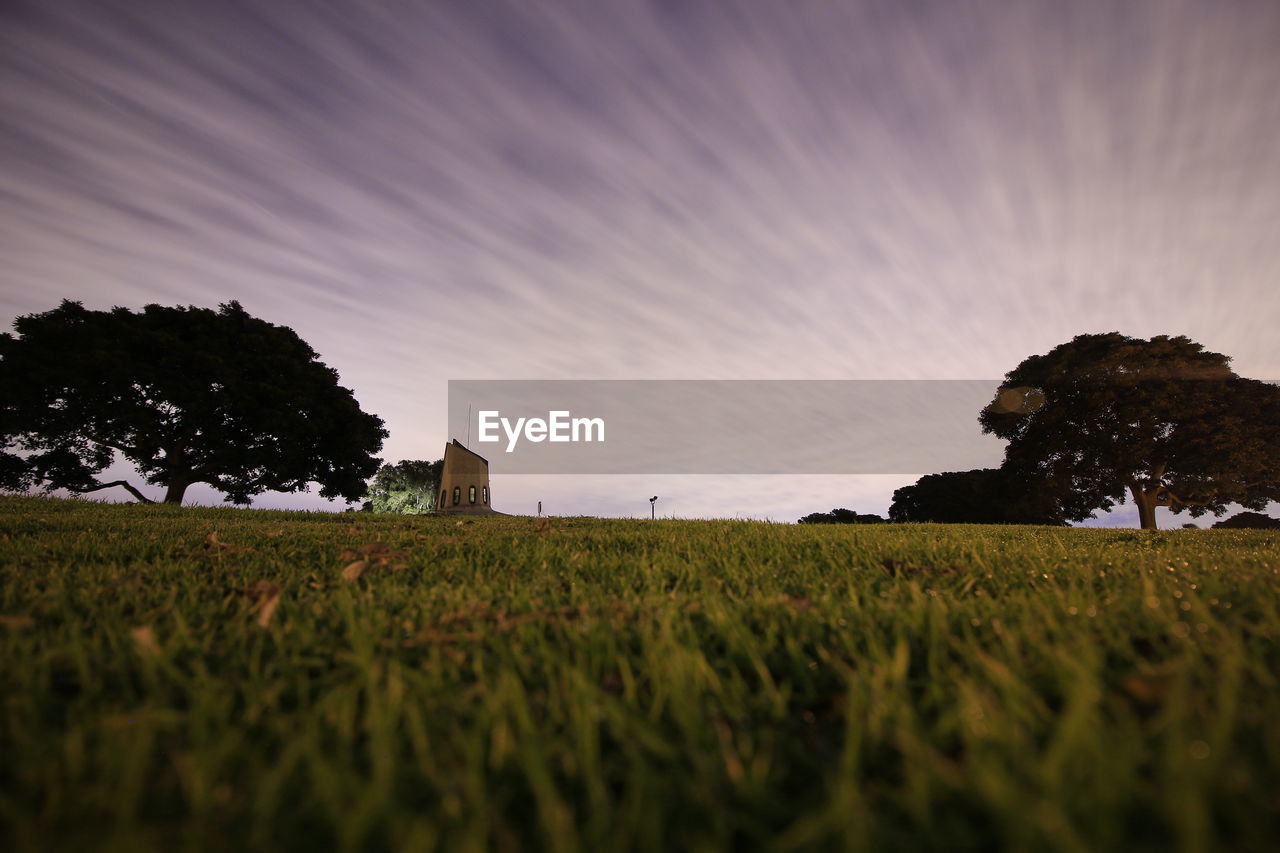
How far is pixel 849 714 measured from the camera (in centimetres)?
121

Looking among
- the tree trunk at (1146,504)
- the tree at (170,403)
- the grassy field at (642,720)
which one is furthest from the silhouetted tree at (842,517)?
the grassy field at (642,720)

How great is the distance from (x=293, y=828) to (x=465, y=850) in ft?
1.09

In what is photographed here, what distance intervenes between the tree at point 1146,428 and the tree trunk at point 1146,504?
5 cm

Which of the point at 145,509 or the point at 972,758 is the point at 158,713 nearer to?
the point at 972,758

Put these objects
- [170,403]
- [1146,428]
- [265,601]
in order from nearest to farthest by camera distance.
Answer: [265,601] < [170,403] < [1146,428]

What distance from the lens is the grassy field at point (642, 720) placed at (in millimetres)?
870

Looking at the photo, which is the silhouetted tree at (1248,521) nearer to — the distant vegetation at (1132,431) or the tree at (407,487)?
the distant vegetation at (1132,431)

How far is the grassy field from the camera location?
87cm

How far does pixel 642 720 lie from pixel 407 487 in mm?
47513

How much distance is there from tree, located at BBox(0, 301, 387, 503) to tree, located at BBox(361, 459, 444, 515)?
16.8 meters

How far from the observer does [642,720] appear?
1.29 metres

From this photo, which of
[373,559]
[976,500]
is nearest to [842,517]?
[976,500]

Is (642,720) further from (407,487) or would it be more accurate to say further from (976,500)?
(407,487)

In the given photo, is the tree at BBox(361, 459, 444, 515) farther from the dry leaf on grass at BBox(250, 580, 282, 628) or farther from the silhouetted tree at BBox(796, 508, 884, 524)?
the dry leaf on grass at BBox(250, 580, 282, 628)
